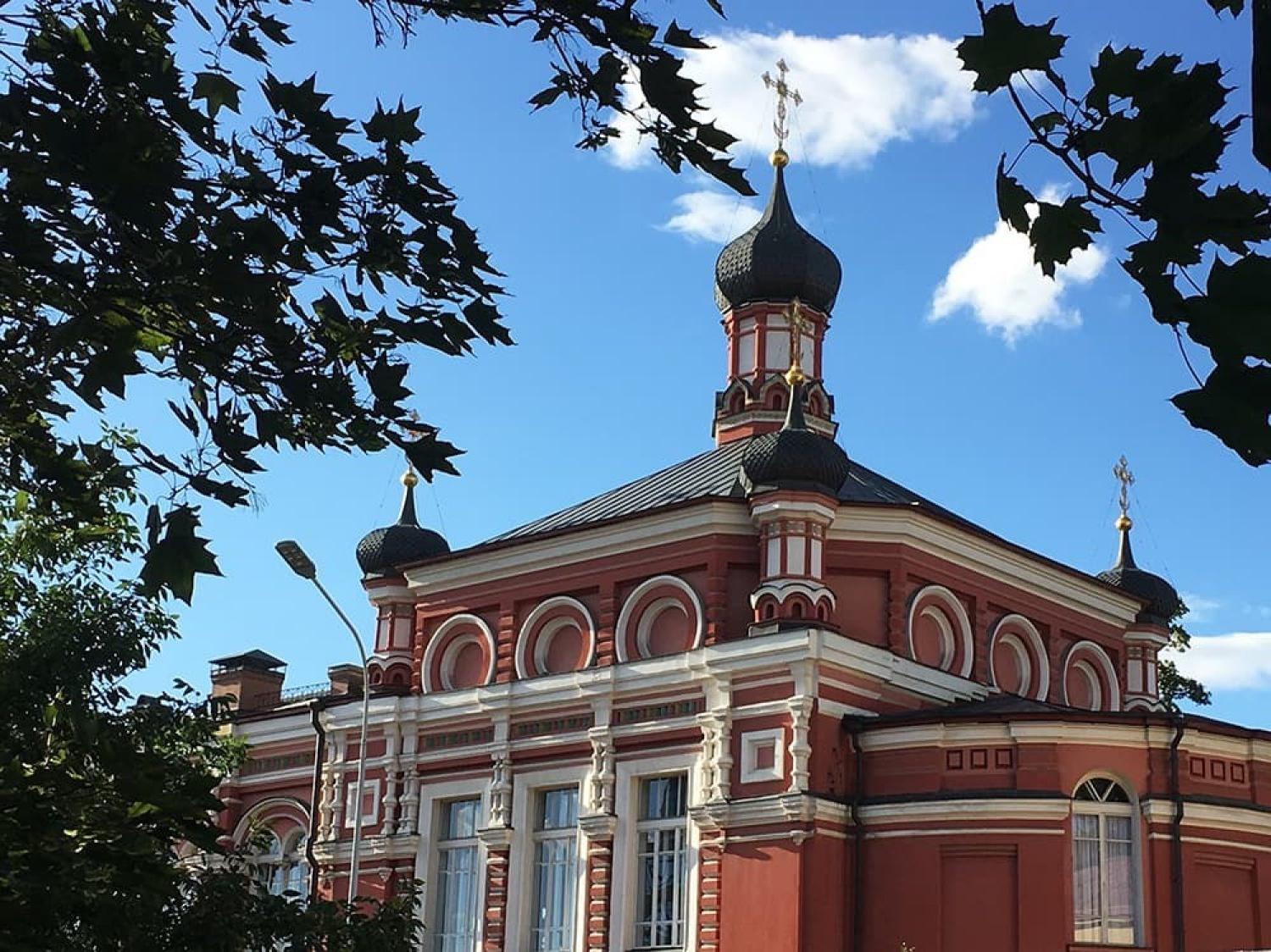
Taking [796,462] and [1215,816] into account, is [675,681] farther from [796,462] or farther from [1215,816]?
[1215,816]

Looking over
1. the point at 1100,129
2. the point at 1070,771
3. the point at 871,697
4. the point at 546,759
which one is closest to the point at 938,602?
the point at 871,697

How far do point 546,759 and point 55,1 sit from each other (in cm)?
2155

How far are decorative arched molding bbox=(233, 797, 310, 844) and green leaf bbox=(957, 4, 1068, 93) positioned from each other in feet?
94.7

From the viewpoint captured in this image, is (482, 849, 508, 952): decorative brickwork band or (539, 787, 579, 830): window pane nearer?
(482, 849, 508, 952): decorative brickwork band

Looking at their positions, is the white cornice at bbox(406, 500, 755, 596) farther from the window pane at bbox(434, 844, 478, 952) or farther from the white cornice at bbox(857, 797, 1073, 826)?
the white cornice at bbox(857, 797, 1073, 826)

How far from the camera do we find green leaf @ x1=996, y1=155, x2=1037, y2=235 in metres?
3.79

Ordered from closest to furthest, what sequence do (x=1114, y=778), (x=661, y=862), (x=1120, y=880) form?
(x=1120, y=880) < (x=1114, y=778) < (x=661, y=862)

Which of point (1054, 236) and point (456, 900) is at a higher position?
point (456, 900)

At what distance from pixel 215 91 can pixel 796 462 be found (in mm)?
20013

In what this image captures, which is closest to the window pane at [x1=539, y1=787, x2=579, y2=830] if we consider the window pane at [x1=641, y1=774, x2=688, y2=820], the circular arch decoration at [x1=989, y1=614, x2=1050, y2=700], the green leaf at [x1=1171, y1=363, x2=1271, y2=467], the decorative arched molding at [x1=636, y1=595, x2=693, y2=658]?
the window pane at [x1=641, y1=774, x2=688, y2=820]

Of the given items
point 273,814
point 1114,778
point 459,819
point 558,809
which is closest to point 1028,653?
point 1114,778

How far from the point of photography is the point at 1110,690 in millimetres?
30172

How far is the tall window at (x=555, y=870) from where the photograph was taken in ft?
86.4

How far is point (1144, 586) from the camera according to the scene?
31.5 meters
